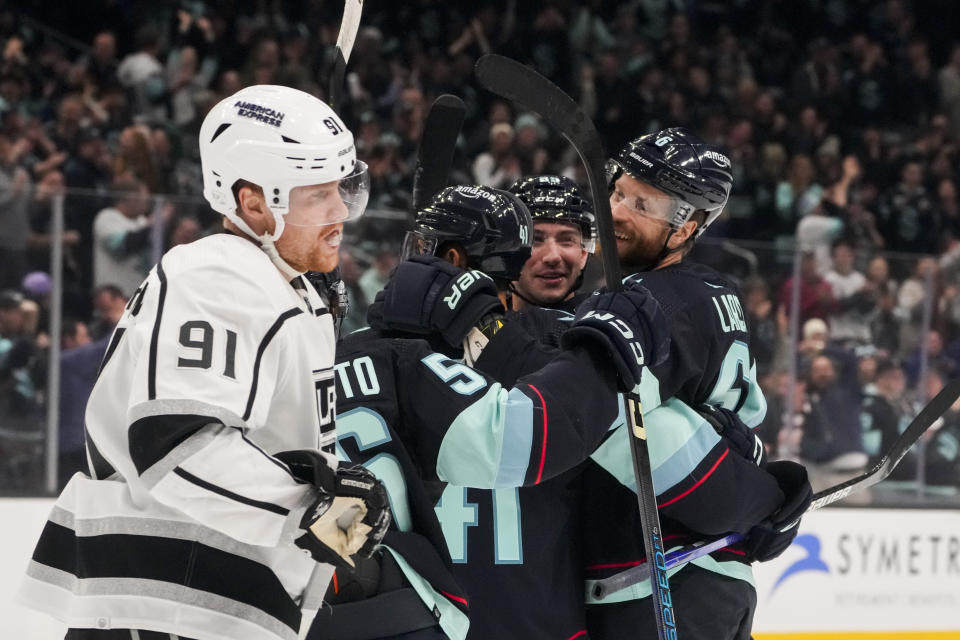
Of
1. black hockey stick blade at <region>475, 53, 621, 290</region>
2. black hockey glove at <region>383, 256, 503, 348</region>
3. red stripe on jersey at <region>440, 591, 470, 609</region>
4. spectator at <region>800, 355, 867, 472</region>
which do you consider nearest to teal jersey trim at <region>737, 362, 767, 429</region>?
black hockey stick blade at <region>475, 53, 621, 290</region>

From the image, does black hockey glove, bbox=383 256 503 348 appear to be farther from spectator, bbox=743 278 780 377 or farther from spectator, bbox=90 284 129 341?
spectator, bbox=743 278 780 377

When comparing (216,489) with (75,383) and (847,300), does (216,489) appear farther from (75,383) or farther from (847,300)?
(847,300)

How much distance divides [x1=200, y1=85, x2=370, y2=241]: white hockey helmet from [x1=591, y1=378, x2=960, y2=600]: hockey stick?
3.06 ft

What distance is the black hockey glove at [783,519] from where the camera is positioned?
244cm

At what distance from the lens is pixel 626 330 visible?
2.02 m

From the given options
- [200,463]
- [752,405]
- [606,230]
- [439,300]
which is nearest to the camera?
[200,463]

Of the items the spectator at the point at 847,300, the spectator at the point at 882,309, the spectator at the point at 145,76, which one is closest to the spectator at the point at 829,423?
the spectator at the point at 847,300

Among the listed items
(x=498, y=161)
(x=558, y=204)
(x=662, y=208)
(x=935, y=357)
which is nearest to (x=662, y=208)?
(x=662, y=208)

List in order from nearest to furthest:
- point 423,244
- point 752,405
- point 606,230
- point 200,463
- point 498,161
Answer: point 200,463, point 606,230, point 423,244, point 752,405, point 498,161

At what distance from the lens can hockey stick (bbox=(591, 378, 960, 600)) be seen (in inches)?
92.3

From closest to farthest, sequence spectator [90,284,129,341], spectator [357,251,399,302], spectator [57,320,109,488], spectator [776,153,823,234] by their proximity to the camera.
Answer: spectator [57,320,109,488], spectator [90,284,129,341], spectator [357,251,399,302], spectator [776,153,823,234]

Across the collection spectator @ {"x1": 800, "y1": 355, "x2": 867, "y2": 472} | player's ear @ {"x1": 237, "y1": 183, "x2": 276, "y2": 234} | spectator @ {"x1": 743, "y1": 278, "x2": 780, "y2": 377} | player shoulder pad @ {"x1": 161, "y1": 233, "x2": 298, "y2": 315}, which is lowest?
spectator @ {"x1": 800, "y1": 355, "x2": 867, "y2": 472}

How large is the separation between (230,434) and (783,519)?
1.26 metres

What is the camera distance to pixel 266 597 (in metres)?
1.67
